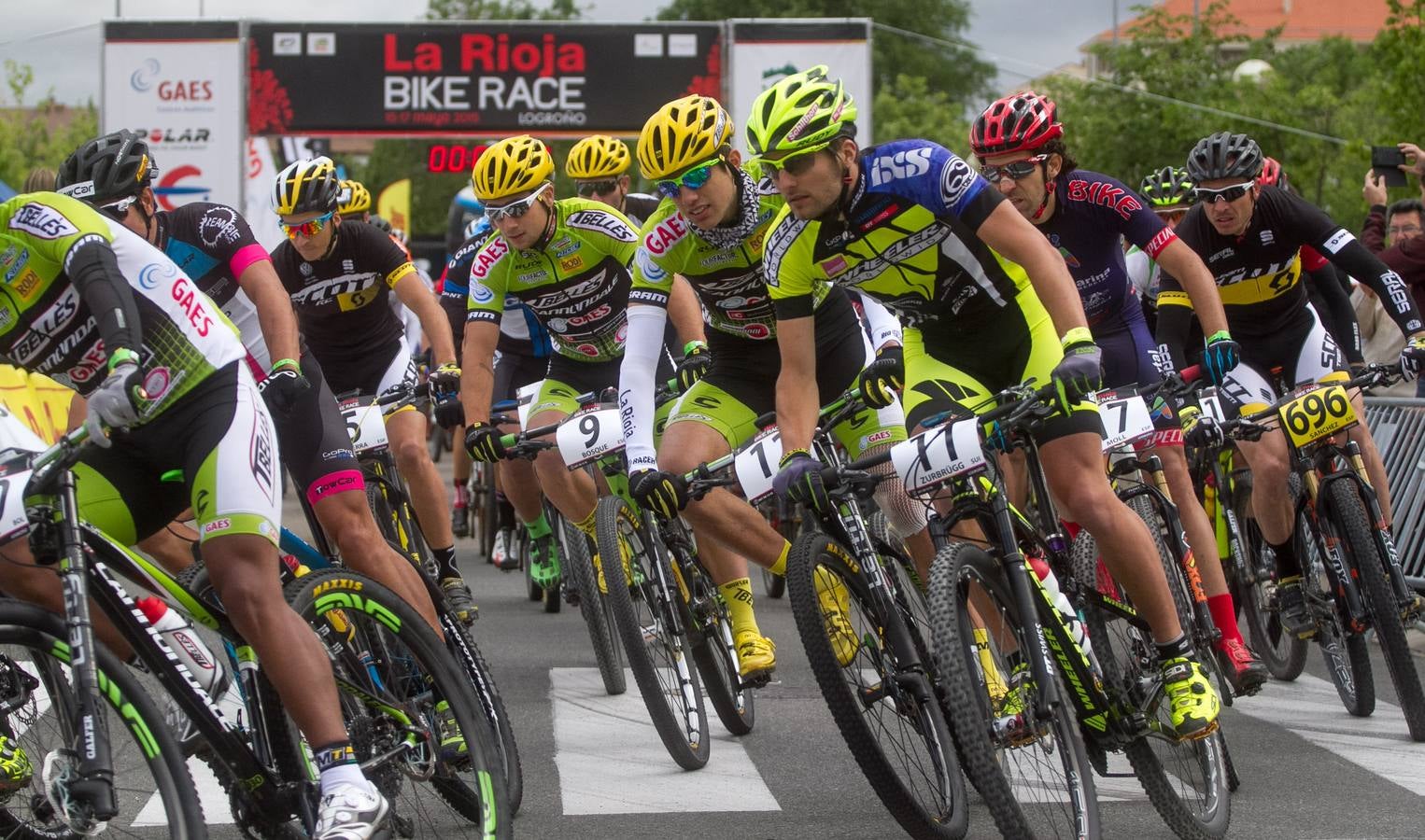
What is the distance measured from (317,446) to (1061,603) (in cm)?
270

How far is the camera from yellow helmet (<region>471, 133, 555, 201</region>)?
7840mm

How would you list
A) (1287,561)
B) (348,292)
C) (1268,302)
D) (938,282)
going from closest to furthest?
1. (938,282)
2. (1287,561)
3. (1268,302)
4. (348,292)

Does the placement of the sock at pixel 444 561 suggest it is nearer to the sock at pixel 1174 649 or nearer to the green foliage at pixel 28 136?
the sock at pixel 1174 649

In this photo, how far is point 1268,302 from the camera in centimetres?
809

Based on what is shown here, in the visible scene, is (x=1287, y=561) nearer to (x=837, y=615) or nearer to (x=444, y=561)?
(x=837, y=615)

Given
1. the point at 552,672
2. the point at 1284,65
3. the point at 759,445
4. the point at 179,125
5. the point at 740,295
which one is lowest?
the point at 552,672

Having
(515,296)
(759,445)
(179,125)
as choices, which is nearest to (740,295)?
(759,445)

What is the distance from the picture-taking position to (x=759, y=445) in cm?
589

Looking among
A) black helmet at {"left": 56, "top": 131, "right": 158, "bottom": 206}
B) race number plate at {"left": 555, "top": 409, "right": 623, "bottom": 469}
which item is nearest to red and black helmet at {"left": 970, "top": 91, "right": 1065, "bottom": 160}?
race number plate at {"left": 555, "top": 409, "right": 623, "bottom": 469}

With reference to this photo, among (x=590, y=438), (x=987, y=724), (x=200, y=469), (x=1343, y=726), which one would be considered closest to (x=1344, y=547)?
(x=1343, y=726)

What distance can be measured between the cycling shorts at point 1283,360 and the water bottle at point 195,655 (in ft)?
16.6

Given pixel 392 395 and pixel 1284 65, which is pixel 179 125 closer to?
pixel 392 395

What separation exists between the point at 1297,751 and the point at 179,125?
20201 mm

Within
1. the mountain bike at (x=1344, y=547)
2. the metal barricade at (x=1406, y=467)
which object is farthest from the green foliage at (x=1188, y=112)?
the mountain bike at (x=1344, y=547)
